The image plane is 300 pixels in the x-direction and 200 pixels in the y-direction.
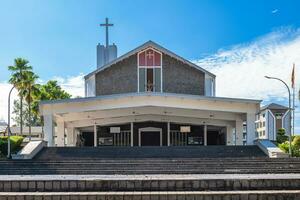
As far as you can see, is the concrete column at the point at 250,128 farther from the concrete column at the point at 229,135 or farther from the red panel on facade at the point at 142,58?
the red panel on facade at the point at 142,58

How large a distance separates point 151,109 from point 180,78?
14.1ft

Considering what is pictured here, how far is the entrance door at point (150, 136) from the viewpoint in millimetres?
37344

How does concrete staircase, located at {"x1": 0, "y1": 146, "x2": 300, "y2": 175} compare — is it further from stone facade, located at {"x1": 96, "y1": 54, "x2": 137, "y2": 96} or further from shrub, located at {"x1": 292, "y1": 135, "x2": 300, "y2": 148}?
stone facade, located at {"x1": 96, "y1": 54, "x2": 137, "y2": 96}

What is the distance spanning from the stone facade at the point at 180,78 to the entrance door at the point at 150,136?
370cm

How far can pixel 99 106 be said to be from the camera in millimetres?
30500

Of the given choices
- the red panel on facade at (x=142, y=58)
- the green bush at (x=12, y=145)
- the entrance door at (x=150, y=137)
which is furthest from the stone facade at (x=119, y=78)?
the green bush at (x=12, y=145)

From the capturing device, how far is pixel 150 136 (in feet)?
123

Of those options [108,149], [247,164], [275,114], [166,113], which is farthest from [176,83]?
[275,114]

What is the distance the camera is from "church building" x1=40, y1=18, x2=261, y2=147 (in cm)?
3069

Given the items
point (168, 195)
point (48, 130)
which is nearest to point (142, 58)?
point (48, 130)

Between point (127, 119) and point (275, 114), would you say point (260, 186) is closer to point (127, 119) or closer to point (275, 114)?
A: point (127, 119)

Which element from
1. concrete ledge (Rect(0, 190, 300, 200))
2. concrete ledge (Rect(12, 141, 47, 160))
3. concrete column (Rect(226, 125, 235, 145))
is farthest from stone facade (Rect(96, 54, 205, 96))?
concrete ledge (Rect(0, 190, 300, 200))

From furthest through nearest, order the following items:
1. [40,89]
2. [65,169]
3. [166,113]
A: [40,89] < [166,113] < [65,169]

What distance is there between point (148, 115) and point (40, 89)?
27679 mm
